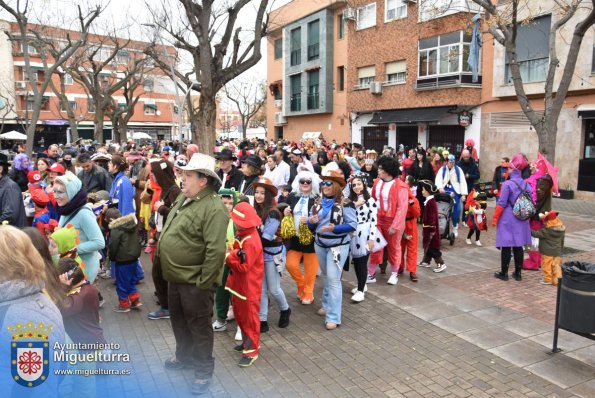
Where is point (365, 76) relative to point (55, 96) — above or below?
below

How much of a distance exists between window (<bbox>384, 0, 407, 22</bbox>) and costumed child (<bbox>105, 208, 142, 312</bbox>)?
74.1 ft

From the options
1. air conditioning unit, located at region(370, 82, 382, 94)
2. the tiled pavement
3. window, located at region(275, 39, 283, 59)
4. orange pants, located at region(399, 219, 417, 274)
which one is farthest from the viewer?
window, located at region(275, 39, 283, 59)

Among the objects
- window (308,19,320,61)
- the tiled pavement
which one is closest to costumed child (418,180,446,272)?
the tiled pavement

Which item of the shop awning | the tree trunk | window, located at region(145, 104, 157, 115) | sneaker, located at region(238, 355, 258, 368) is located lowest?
sneaker, located at region(238, 355, 258, 368)

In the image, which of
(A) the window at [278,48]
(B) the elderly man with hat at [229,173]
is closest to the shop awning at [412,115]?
(A) the window at [278,48]

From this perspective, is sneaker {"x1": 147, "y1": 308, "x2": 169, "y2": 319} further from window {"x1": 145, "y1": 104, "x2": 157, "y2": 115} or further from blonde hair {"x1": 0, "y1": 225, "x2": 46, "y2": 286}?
window {"x1": 145, "y1": 104, "x2": 157, "y2": 115}

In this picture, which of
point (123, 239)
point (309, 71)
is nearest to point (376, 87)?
point (309, 71)

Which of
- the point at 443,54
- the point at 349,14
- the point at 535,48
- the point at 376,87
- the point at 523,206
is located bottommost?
the point at 523,206

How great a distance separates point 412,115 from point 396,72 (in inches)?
128

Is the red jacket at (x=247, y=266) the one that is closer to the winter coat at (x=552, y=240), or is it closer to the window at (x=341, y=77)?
the winter coat at (x=552, y=240)

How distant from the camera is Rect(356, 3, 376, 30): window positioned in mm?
26825

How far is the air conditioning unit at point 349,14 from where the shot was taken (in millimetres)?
27492

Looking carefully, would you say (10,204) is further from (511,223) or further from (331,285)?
(511,223)

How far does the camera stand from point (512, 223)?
7156 millimetres
